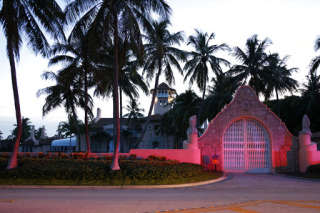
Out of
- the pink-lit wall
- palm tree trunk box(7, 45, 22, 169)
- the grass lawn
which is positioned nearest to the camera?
the grass lawn

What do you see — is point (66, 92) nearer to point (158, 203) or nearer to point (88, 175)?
point (88, 175)

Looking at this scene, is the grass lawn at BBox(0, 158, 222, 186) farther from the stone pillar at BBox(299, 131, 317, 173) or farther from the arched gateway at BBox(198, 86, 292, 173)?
the stone pillar at BBox(299, 131, 317, 173)

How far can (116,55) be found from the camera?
668 inches

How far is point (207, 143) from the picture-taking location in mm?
21906

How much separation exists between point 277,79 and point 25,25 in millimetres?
21725

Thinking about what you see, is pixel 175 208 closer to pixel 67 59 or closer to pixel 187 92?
pixel 67 59

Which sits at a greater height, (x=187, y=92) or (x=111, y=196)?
(x=187, y=92)

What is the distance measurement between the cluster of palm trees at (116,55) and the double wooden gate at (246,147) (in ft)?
25.9

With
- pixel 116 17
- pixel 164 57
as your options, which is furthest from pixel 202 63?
pixel 116 17

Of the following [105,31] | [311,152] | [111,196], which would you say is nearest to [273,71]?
[311,152]

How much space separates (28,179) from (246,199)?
10.3m

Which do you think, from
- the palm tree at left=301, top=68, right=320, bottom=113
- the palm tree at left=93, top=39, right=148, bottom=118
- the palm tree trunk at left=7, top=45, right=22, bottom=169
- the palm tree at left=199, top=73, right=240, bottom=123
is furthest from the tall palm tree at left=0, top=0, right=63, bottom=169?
the palm tree at left=301, top=68, right=320, bottom=113

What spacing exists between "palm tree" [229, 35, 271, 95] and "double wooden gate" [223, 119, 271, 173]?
27.0 feet

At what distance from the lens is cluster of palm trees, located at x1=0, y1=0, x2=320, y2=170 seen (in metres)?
16.5
